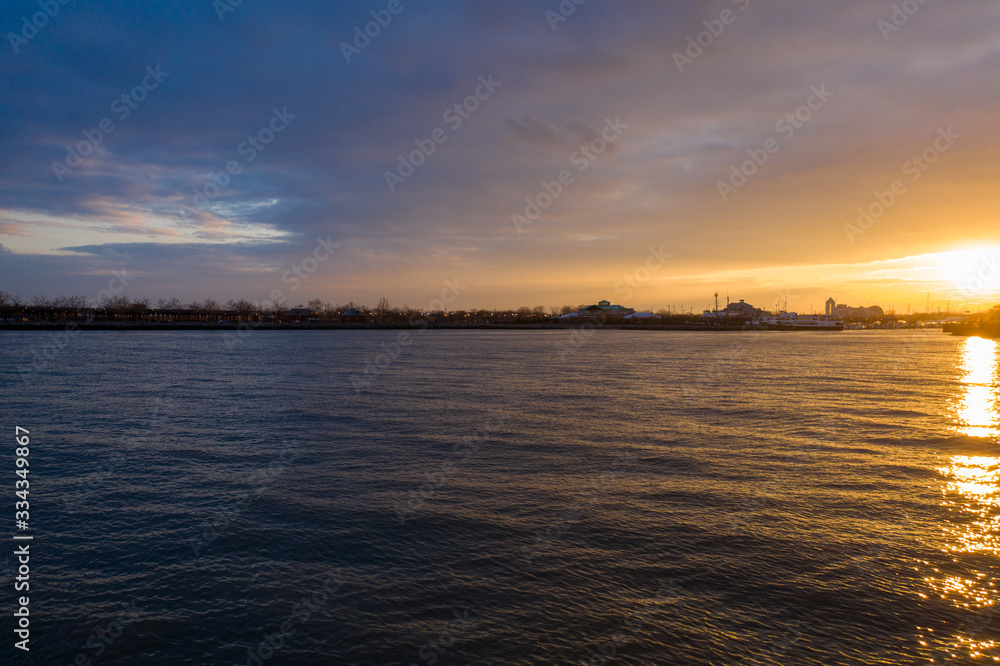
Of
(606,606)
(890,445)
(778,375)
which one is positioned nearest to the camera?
(606,606)

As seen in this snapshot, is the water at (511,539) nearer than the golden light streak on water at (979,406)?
Yes

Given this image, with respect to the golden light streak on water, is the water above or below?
above

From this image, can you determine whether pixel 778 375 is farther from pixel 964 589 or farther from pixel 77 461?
pixel 77 461

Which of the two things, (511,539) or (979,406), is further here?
(979,406)

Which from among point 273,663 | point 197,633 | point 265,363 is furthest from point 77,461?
point 265,363

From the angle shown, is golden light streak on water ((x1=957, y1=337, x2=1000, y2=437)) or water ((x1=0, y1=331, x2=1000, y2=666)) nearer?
water ((x1=0, y1=331, x2=1000, y2=666))

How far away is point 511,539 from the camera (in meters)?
12.4

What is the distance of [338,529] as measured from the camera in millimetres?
13102

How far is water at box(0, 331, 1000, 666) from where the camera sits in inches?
345

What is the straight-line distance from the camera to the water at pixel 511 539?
28.8 ft

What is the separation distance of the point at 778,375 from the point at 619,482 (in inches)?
1721

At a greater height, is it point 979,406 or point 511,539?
point 511,539

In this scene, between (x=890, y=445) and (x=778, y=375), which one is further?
(x=778, y=375)

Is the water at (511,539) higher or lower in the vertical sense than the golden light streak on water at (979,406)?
higher
